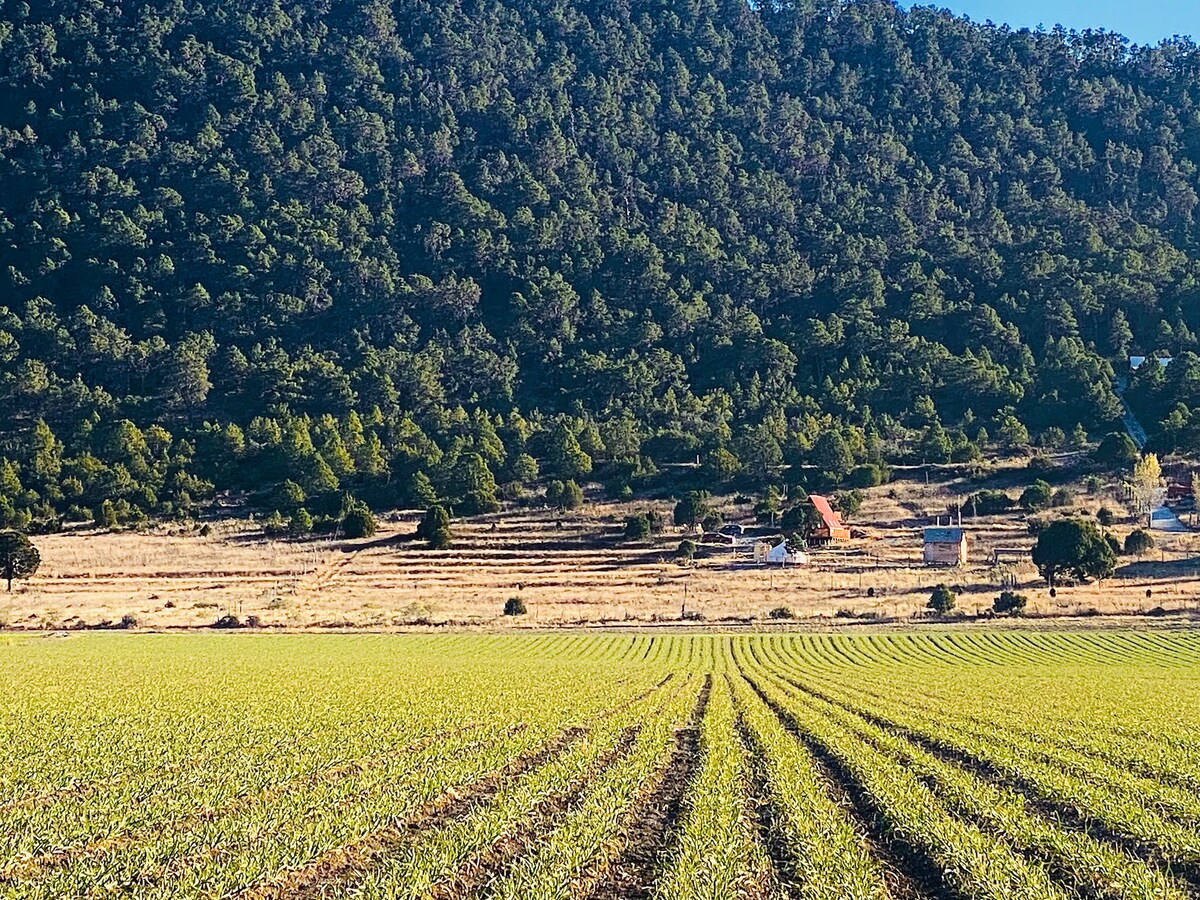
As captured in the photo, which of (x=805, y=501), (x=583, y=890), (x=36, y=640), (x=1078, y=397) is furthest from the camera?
(x=1078, y=397)

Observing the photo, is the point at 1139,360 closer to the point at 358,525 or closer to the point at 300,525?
the point at 358,525

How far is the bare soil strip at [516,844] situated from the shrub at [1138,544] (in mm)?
72427

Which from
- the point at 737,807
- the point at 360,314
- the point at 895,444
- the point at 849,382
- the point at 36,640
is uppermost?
the point at 360,314

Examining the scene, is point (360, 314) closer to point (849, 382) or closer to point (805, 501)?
point (849, 382)

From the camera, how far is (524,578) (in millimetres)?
76688

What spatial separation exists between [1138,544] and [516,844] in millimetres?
76960

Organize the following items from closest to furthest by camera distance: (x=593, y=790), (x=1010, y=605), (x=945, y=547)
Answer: (x=593, y=790) < (x=1010, y=605) < (x=945, y=547)

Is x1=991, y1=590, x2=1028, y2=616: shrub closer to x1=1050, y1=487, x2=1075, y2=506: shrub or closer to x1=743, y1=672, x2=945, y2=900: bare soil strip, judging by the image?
x1=1050, y1=487, x2=1075, y2=506: shrub

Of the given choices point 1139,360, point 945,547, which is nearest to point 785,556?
point 945,547

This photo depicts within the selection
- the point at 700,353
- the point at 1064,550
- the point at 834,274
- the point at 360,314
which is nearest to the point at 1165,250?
the point at 834,274

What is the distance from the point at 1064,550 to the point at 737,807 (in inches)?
2427

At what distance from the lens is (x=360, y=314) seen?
578 ft

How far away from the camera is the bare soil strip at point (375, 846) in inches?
431

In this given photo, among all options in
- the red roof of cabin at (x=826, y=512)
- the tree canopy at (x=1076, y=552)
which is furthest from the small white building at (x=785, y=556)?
the tree canopy at (x=1076, y=552)
